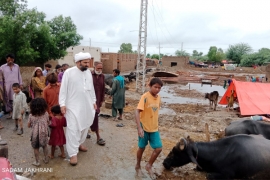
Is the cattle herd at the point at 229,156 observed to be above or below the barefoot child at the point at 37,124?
below

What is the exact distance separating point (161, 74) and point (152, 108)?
84.3 feet

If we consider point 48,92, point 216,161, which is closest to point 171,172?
point 216,161

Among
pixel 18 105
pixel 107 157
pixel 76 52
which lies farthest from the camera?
pixel 76 52

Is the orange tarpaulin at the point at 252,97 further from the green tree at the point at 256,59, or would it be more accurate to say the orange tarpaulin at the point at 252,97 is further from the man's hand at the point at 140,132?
the green tree at the point at 256,59

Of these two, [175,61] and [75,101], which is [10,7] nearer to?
[75,101]

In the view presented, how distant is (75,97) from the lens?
4289mm

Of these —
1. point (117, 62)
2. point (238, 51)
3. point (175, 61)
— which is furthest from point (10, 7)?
point (238, 51)

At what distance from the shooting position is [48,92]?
4.76 meters

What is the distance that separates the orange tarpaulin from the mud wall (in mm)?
37428

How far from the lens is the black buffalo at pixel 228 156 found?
11.6 feet

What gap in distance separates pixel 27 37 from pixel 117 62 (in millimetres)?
19223

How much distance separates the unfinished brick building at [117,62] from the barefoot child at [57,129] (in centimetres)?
2364

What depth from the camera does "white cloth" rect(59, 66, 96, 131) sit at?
421 cm

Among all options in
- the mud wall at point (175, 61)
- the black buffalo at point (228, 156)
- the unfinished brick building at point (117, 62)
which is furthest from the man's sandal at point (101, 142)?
the mud wall at point (175, 61)
